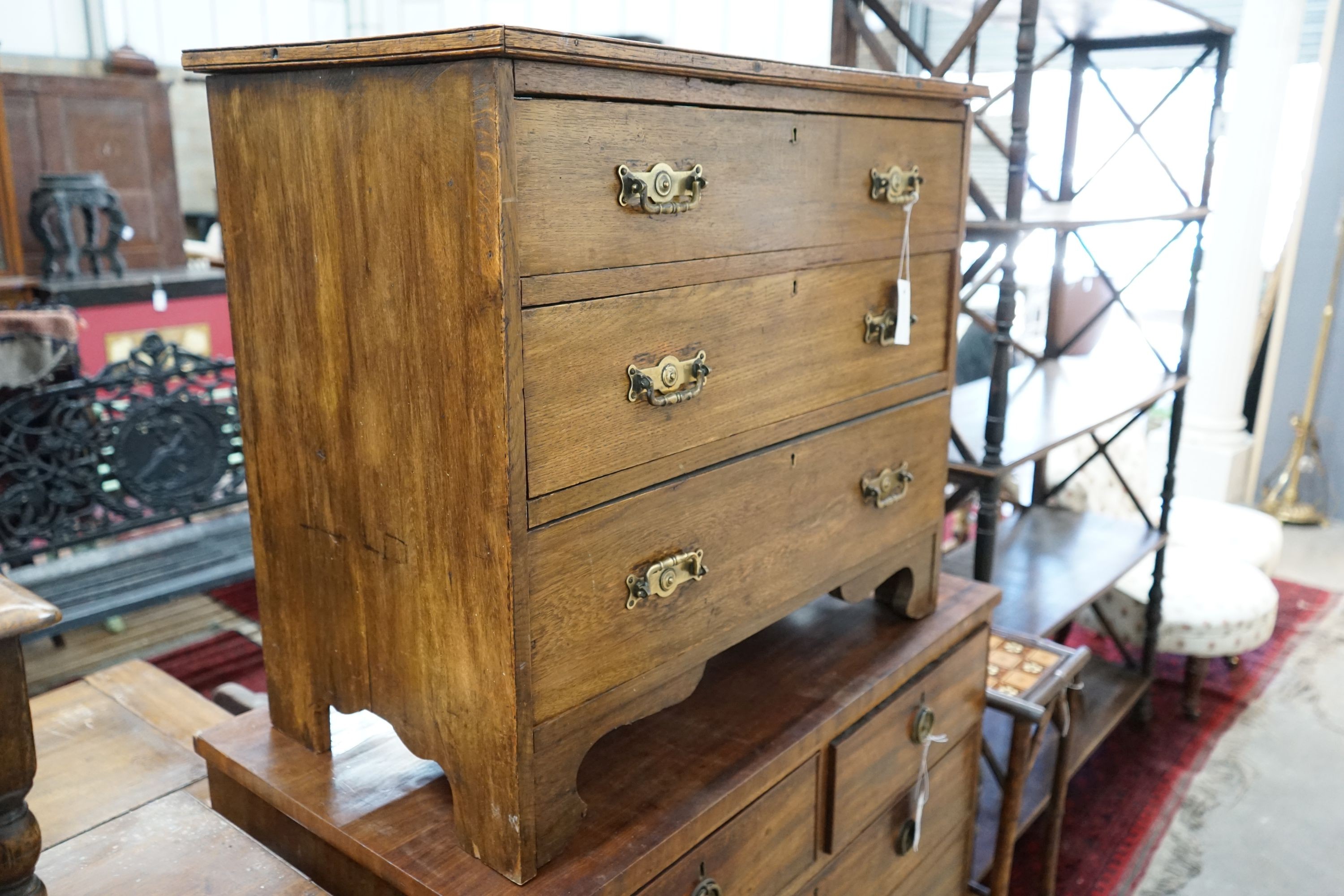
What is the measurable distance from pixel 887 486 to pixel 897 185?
420mm

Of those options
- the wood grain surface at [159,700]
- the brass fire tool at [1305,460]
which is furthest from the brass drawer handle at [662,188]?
the brass fire tool at [1305,460]

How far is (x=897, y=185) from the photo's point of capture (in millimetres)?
1365

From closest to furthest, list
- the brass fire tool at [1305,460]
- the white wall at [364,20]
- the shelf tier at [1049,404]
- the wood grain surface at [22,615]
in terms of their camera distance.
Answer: the wood grain surface at [22,615], the shelf tier at [1049,404], the brass fire tool at [1305,460], the white wall at [364,20]

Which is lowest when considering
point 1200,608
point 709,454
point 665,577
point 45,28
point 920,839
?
point 1200,608

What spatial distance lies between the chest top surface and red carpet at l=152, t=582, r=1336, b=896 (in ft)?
6.68

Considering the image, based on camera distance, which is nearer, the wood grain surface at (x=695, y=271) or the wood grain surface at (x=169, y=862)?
the wood grain surface at (x=695, y=271)

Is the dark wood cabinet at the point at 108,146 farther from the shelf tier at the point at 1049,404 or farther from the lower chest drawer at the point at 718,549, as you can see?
the lower chest drawer at the point at 718,549

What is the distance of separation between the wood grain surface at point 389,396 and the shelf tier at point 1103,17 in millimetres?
1461

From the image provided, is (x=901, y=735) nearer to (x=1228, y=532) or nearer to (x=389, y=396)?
(x=389, y=396)

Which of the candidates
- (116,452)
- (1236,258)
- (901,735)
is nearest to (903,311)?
(901,735)

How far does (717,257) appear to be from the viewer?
43.7 inches

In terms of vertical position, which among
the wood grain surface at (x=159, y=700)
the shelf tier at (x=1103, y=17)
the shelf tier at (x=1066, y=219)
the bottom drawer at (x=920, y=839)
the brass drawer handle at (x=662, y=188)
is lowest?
the bottom drawer at (x=920, y=839)

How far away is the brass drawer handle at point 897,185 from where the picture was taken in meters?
1.33

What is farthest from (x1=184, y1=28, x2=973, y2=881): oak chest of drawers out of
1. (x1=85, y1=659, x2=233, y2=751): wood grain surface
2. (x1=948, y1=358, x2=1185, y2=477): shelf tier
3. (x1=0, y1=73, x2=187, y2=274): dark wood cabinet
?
(x1=0, y1=73, x2=187, y2=274): dark wood cabinet
